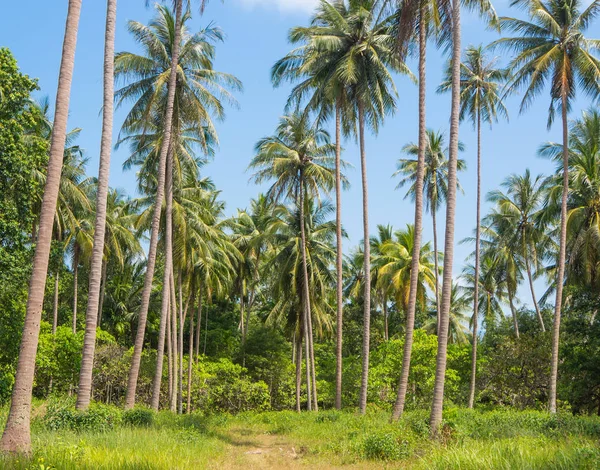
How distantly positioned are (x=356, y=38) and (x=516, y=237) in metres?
17.9

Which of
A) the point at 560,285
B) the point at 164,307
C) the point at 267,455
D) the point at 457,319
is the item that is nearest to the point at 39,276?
the point at 267,455

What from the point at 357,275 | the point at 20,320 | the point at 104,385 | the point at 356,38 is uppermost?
the point at 356,38

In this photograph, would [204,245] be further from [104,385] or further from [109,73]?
[109,73]

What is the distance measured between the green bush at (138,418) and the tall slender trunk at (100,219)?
166 centimetres

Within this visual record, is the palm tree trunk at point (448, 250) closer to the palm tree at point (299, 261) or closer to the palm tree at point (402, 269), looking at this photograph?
the palm tree at point (299, 261)

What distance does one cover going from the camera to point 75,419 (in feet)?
45.5

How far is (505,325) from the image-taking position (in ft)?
136

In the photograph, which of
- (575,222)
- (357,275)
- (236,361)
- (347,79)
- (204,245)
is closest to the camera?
(347,79)

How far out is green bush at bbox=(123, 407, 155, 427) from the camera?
1589 cm

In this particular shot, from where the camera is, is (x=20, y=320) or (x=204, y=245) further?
(x=204, y=245)

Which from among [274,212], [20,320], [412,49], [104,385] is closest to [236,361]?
[104,385]

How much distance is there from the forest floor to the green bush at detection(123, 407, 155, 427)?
0.45m

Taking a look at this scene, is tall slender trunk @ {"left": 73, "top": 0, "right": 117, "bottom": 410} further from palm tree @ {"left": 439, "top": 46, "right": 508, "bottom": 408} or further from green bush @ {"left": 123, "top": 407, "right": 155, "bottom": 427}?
palm tree @ {"left": 439, "top": 46, "right": 508, "bottom": 408}

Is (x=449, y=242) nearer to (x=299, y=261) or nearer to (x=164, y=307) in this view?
(x=164, y=307)
